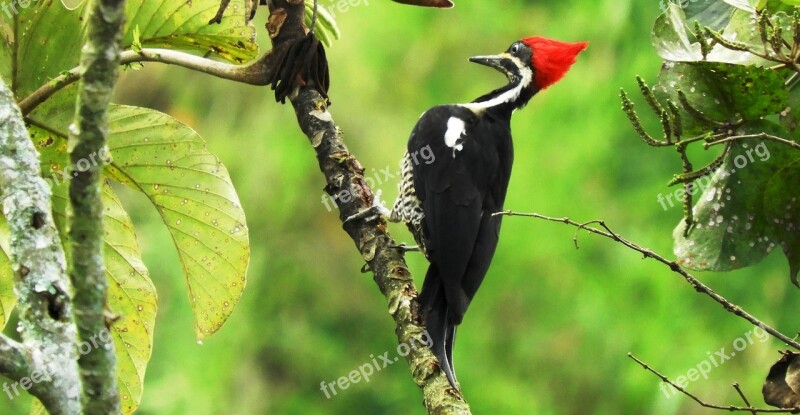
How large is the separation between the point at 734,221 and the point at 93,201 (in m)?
1.02

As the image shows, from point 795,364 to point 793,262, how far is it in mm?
198

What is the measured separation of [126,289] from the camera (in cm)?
198

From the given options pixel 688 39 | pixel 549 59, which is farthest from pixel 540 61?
pixel 688 39

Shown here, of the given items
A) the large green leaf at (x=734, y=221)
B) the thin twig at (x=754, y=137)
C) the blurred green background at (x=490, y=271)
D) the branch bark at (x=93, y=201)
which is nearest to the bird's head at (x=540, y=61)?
the large green leaf at (x=734, y=221)

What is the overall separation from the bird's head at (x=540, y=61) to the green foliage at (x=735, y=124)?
117cm

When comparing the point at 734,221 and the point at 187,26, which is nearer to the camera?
the point at 734,221

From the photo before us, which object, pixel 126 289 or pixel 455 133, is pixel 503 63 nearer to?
pixel 455 133

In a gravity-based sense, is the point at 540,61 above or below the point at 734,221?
above

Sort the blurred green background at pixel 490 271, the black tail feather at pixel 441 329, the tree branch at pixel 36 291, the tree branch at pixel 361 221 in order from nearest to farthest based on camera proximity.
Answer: the tree branch at pixel 36 291
the tree branch at pixel 361 221
the black tail feather at pixel 441 329
the blurred green background at pixel 490 271

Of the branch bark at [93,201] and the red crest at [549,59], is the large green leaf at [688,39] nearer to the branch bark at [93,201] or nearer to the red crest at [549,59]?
the branch bark at [93,201]

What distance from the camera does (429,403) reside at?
162cm

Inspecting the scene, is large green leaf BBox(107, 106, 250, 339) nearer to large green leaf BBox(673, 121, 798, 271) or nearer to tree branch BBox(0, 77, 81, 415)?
tree branch BBox(0, 77, 81, 415)

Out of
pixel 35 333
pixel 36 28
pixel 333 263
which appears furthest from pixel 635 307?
pixel 35 333

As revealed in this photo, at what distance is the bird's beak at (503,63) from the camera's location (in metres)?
2.87
